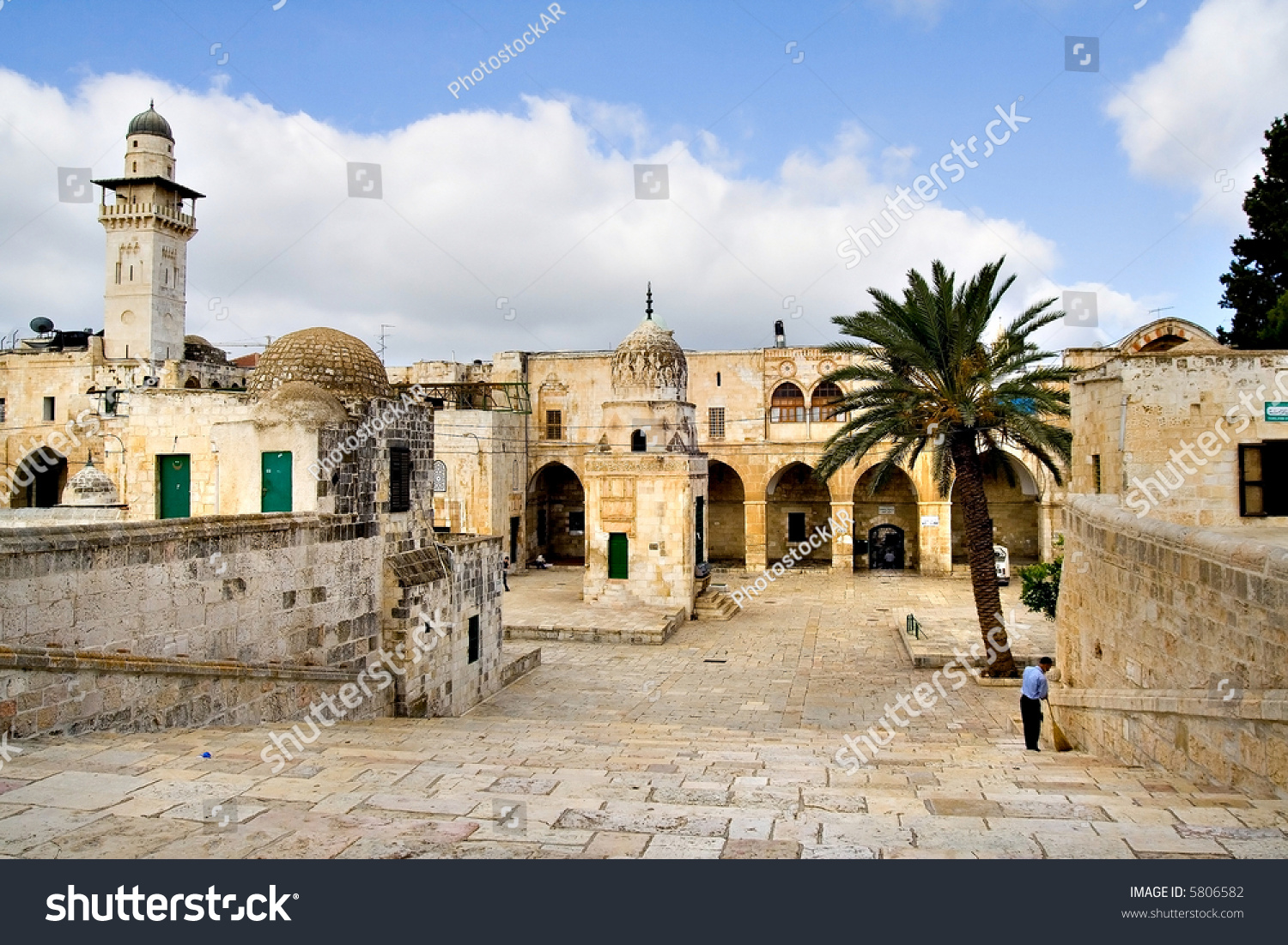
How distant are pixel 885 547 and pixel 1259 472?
19.2 metres

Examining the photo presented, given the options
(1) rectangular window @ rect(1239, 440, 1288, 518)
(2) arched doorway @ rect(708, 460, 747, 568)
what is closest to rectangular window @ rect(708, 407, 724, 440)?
(2) arched doorway @ rect(708, 460, 747, 568)

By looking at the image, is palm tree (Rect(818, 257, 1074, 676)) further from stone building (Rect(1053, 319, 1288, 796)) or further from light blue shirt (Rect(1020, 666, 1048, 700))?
light blue shirt (Rect(1020, 666, 1048, 700))

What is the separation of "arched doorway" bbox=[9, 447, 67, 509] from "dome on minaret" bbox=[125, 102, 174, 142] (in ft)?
40.1

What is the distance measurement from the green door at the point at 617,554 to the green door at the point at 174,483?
1200cm

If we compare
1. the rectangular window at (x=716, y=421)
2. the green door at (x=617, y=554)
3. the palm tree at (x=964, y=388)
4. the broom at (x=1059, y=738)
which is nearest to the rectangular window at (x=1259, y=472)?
the palm tree at (x=964, y=388)

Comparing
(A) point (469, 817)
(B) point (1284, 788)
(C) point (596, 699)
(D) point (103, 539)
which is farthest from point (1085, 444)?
(D) point (103, 539)

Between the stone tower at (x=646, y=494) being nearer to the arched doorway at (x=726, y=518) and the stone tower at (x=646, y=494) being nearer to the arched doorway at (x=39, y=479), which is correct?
the arched doorway at (x=726, y=518)

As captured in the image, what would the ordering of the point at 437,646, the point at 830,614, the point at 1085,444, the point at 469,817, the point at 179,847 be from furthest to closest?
the point at 830,614, the point at 1085,444, the point at 437,646, the point at 469,817, the point at 179,847

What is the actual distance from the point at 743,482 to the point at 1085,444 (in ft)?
55.0

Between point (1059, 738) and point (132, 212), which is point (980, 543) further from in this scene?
point (132, 212)

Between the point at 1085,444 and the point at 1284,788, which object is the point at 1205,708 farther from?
the point at 1085,444

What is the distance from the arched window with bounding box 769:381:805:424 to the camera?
30.3m

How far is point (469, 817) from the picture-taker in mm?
4383

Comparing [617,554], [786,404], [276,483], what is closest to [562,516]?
[786,404]
